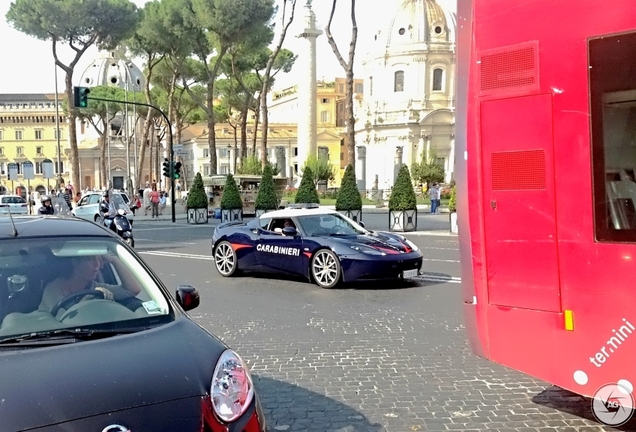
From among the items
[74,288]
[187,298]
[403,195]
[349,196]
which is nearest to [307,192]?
[349,196]

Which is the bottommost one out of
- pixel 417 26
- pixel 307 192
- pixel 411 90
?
pixel 307 192

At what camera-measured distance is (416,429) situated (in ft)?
13.8

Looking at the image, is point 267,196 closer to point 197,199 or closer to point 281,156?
point 197,199

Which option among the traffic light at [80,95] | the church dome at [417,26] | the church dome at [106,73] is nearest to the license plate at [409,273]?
the traffic light at [80,95]

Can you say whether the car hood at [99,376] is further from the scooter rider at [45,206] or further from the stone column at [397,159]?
the stone column at [397,159]

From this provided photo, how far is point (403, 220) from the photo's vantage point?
2205cm

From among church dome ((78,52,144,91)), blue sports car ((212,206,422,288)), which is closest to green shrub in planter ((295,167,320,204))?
blue sports car ((212,206,422,288))

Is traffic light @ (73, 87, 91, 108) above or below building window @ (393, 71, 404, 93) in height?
below

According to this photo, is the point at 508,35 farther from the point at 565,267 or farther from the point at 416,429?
the point at 416,429

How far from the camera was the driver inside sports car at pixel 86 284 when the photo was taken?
3.45 meters

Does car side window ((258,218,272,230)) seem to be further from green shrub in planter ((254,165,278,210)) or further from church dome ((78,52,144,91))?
church dome ((78,52,144,91))

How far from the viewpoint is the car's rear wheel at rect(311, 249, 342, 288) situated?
32.3 ft

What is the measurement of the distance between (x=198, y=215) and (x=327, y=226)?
19496 mm

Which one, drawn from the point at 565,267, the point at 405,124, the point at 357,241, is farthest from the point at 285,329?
the point at 405,124
